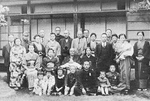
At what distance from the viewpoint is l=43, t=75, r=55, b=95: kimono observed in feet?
22.8

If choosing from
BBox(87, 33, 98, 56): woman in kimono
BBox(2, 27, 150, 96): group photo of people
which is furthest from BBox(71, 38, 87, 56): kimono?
BBox(87, 33, 98, 56): woman in kimono

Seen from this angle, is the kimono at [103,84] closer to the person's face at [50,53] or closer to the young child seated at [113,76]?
the young child seated at [113,76]

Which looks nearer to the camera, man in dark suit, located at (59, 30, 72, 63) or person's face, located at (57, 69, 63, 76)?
person's face, located at (57, 69, 63, 76)

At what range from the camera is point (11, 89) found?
297 inches

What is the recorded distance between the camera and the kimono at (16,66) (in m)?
7.53

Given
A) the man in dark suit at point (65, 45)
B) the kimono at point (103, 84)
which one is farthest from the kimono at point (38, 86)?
the kimono at point (103, 84)

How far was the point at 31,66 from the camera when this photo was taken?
7.38 metres

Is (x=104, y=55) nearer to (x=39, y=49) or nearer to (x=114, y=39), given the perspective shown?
(x=114, y=39)

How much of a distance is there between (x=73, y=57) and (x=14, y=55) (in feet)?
6.07

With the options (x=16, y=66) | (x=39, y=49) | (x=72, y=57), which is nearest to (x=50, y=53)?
(x=39, y=49)

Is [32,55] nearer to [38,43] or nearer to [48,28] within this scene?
[38,43]

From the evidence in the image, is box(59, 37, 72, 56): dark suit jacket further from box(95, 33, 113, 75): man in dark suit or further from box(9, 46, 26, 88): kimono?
box(9, 46, 26, 88): kimono

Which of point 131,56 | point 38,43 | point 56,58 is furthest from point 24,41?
point 131,56

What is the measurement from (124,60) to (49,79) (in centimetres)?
225
